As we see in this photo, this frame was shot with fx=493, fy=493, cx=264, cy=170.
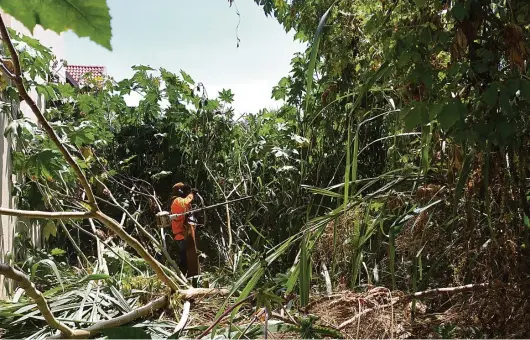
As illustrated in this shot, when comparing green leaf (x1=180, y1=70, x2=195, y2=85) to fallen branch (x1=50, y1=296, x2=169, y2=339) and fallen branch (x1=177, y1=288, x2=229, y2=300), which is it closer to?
fallen branch (x1=177, y1=288, x2=229, y2=300)

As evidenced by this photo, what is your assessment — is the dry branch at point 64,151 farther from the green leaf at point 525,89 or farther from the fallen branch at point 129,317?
the green leaf at point 525,89

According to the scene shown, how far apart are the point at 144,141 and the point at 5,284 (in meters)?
3.15

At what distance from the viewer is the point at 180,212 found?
4.77 meters

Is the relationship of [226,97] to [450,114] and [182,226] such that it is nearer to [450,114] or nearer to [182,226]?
[182,226]

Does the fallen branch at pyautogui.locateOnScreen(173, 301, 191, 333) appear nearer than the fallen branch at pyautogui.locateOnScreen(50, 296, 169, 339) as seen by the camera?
No

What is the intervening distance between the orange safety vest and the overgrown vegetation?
0.51 metres

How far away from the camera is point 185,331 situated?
2617 millimetres

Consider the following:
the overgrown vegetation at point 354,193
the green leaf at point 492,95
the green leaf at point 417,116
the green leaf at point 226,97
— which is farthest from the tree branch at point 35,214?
the green leaf at point 226,97

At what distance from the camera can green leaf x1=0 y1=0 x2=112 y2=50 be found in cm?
52

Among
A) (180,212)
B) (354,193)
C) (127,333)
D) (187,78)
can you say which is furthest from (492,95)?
(187,78)

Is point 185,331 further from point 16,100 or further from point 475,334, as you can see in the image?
point 16,100

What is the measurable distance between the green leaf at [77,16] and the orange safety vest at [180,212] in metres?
4.26

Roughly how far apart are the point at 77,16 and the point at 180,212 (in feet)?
14.2

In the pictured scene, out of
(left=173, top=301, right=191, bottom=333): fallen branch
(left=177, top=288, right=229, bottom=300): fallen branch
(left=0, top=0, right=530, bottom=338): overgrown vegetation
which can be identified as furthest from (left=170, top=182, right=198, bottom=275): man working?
(left=173, top=301, right=191, bottom=333): fallen branch
